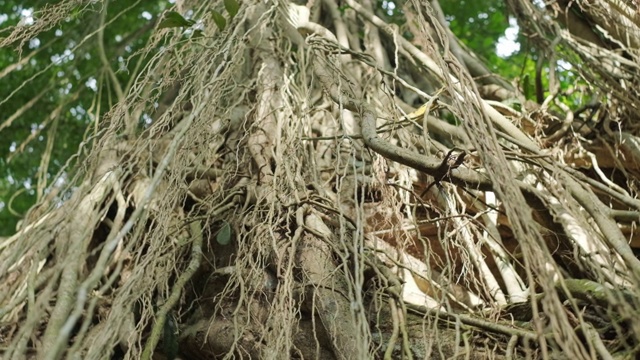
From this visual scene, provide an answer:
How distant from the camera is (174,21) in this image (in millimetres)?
2494

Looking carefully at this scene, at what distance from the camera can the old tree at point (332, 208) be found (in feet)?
5.37

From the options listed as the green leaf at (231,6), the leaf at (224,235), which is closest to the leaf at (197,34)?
the green leaf at (231,6)

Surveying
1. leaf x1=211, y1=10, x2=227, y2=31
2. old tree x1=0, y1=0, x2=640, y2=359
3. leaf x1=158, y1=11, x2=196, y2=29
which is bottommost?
old tree x1=0, y1=0, x2=640, y2=359

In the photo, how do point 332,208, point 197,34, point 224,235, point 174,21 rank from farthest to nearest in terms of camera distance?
1. point 197,34
2. point 174,21
3. point 224,235
4. point 332,208

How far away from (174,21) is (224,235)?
0.81 metres

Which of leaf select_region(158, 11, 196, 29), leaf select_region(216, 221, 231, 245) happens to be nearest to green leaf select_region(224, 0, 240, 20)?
leaf select_region(158, 11, 196, 29)

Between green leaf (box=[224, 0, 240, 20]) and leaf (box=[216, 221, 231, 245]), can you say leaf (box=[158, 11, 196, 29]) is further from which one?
leaf (box=[216, 221, 231, 245])

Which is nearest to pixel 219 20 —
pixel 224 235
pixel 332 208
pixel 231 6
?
pixel 231 6

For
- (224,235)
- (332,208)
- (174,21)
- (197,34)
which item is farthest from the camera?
(197,34)

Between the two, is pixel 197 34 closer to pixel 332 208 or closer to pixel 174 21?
pixel 174 21

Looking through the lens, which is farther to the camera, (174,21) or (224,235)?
(174,21)

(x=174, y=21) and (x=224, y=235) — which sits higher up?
(x=174, y=21)

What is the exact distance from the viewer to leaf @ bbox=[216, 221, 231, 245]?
229 cm

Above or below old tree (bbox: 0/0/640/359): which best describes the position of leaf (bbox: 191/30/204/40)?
above
